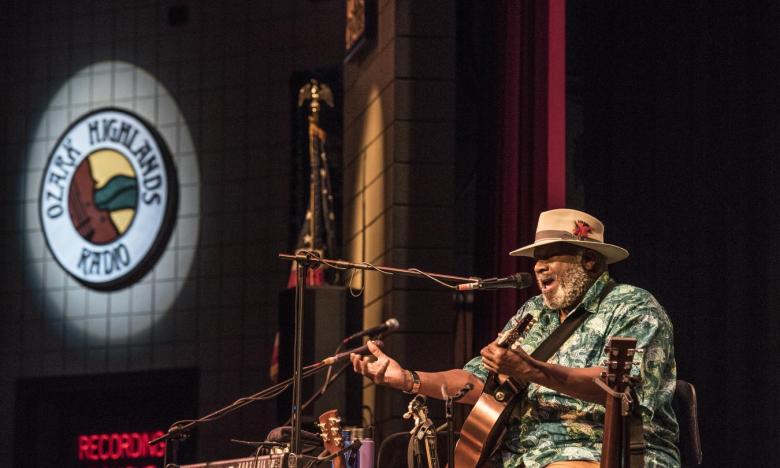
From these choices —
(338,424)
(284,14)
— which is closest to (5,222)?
(284,14)

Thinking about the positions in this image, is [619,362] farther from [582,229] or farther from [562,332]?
[582,229]

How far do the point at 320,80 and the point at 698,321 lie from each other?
360 cm

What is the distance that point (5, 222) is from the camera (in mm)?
10812

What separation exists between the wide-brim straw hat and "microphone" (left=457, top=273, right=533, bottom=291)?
0.36 m

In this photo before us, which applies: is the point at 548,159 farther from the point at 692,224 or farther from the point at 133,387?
the point at 133,387

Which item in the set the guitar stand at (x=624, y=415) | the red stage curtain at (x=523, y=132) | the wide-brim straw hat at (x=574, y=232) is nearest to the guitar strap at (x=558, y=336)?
the wide-brim straw hat at (x=574, y=232)

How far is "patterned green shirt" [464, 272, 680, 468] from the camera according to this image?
4.38 m

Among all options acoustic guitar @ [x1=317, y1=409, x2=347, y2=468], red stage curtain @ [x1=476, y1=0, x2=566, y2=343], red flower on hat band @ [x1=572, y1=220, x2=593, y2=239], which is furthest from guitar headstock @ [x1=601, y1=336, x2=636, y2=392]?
red stage curtain @ [x1=476, y1=0, x2=566, y2=343]

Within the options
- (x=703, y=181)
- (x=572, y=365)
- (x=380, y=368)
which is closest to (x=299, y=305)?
(x=380, y=368)

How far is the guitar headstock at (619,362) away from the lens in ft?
13.0

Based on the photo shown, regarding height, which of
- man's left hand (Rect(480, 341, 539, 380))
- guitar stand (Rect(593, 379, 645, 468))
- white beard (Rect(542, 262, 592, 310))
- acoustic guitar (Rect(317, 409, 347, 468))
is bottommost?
acoustic guitar (Rect(317, 409, 347, 468))

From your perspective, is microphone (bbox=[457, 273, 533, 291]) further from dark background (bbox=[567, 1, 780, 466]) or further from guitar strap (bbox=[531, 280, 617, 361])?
dark background (bbox=[567, 1, 780, 466])

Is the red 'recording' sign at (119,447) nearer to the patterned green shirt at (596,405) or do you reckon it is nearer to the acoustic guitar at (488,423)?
the acoustic guitar at (488,423)

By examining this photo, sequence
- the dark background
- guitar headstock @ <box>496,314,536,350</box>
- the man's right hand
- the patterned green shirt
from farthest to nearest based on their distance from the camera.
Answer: the dark background → the man's right hand → the patterned green shirt → guitar headstock @ <box>496,314,536,350</box>
